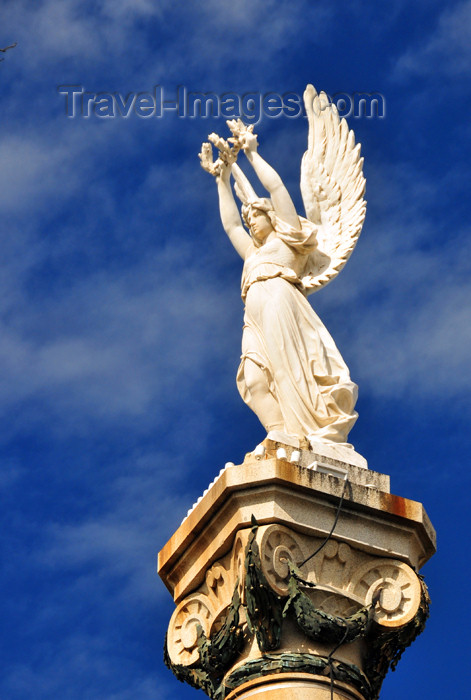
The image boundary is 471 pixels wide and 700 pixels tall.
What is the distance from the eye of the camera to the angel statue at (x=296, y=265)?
55.6 ft

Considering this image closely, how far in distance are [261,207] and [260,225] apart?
0.79ft

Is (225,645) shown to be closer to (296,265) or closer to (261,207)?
(296,265)

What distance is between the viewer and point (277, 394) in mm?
17094

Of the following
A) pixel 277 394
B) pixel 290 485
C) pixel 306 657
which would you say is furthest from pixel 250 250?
pixel 306 657

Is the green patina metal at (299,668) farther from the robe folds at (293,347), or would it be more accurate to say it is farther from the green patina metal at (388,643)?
the robe folds at (293,347)

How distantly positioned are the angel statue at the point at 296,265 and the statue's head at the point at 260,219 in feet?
0.04

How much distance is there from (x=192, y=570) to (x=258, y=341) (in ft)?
10.1

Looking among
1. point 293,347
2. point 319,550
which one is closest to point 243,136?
point 293,347

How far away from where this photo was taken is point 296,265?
18.6 metres

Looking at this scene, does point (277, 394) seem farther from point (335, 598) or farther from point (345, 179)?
point (345, 179)

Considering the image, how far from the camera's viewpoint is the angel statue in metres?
17.0

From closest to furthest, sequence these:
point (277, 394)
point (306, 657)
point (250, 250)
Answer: point (306, 657)
point (277, 394)
point (250, 250)

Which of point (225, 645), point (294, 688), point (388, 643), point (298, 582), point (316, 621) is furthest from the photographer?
point (388, 643)

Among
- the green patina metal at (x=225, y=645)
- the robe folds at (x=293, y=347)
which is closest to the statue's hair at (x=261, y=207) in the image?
the robe folds at (x=293, y=347)
